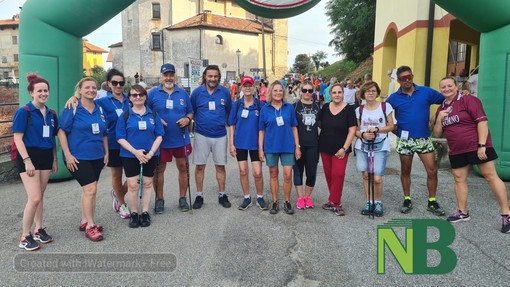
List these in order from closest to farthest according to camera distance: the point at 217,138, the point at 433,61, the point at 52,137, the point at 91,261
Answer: the point at 91,261
the point at 52,137
the point at 217,138
the point at 433,61

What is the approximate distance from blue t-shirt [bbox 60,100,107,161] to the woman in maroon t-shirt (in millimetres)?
4044

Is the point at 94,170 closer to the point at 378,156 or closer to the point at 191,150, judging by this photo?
the point at 191,150

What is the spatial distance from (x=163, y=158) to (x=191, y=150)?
0.48 metres

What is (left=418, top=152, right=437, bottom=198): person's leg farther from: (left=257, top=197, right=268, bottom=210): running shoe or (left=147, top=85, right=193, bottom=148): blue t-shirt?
(left=147, top=85, right=193, bottom=148): blue t-shirt

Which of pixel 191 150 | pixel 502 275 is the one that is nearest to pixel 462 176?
pixel 502 275

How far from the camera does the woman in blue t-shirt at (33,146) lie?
375 centimetres

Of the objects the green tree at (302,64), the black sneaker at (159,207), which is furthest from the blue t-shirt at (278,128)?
the green tree at (302,64)

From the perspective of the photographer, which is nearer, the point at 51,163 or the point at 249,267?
the point at 249,267

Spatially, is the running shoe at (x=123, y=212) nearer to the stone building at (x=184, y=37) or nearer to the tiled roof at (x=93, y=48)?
the stone building at (x=184, y=37)

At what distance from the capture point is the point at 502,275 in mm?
3301

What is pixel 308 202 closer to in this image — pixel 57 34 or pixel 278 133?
pixel 278 133

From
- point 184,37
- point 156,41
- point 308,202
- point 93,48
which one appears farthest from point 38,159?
point 93,48

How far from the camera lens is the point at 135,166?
4.51 m

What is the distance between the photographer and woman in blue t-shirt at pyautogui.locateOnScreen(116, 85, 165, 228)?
174 inches
